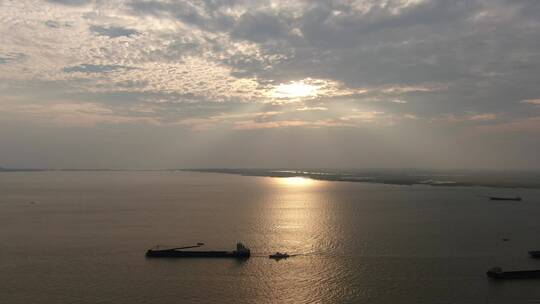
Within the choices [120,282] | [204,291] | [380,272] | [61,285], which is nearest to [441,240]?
[380,272]

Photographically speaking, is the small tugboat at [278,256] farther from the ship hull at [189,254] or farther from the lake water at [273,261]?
the ship hull at [189,254]

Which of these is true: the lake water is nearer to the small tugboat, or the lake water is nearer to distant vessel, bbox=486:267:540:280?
the small tugboat

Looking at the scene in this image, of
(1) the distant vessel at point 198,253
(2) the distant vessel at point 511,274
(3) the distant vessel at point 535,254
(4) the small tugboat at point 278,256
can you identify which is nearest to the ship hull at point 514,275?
(2) the distant vessel at point 511,274

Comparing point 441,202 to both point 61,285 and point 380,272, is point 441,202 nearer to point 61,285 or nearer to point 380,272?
point 380,272

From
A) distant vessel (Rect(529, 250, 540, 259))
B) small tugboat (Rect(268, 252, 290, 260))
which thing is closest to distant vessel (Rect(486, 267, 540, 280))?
distant vessel (Rect(529, 250, 540, 259))

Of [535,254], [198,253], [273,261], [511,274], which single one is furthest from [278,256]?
[535,254]
